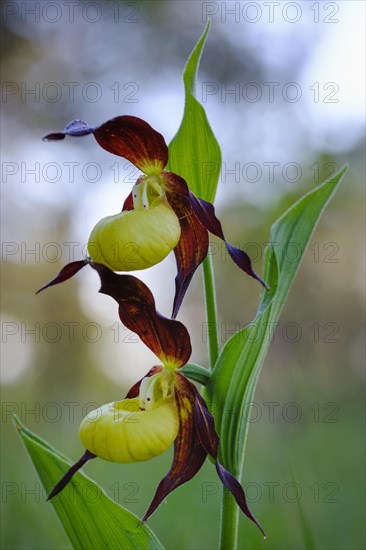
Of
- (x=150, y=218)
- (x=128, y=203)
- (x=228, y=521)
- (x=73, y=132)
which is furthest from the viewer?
(x=128, y=203)

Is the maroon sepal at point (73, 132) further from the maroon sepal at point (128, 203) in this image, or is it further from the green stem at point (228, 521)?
the green stem at point (228, 521)

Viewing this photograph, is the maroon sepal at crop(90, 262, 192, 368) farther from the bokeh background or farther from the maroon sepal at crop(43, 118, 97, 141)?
the bokeh background

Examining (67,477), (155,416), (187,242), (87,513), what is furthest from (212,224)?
(87,513)

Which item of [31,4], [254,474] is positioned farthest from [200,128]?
[31,4]

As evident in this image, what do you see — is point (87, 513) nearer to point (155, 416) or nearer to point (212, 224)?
point (155, 416)

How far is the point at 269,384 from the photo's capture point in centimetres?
755

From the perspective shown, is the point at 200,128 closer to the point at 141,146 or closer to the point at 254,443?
the point at 141,146

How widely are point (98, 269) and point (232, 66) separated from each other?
8.64 meters

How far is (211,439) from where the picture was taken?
4.68 feet

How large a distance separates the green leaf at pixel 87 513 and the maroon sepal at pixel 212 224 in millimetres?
713

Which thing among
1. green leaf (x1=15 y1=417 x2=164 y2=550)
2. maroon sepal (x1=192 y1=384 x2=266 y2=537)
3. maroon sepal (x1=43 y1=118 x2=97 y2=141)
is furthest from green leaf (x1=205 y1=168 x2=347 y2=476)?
maroon sepal (x1=43 y1=118 x2=97 y2=141)

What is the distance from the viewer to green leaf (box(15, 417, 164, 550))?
4.85ft

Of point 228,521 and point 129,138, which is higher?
point 129,138

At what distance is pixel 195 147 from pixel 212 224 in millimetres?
269
